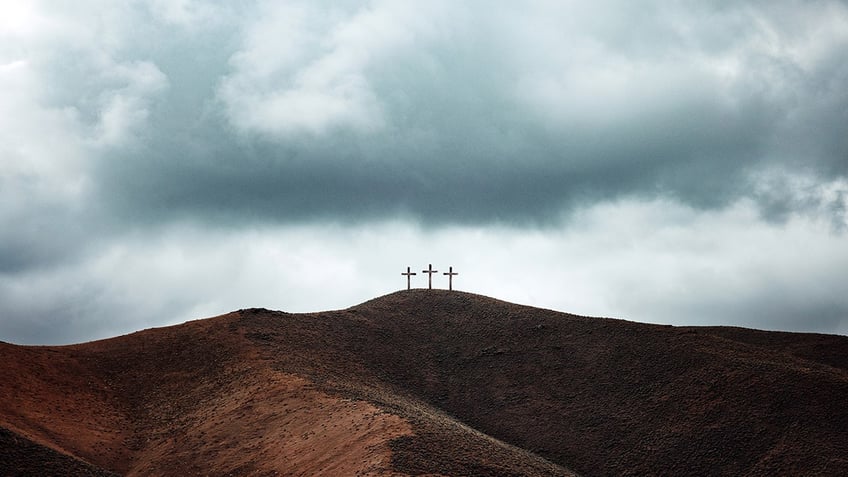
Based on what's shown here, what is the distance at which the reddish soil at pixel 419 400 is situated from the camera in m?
36.7

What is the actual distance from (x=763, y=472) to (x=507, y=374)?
58.0 ft

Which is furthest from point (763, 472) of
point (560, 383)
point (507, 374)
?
point (507, 374)

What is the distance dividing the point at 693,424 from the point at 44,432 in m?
35.3

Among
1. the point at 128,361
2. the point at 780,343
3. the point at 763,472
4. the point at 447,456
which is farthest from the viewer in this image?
the point at 780,343

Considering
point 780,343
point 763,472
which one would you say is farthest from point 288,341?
point 780,343

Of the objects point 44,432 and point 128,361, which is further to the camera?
point 128,361

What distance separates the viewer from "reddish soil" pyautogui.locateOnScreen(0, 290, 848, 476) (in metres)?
36.7

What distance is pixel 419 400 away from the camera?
49.6m

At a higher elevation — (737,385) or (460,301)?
(460,301)

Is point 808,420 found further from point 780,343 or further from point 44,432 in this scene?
point 44,432

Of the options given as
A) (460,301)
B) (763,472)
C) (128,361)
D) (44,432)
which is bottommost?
(763,472)

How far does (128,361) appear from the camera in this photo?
166ft

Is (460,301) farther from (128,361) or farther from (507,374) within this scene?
(128,361)

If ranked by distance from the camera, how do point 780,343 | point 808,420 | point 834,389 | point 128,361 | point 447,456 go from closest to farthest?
point 447,456, point 808,420, point 834,389, point 128,361, point 780,343
